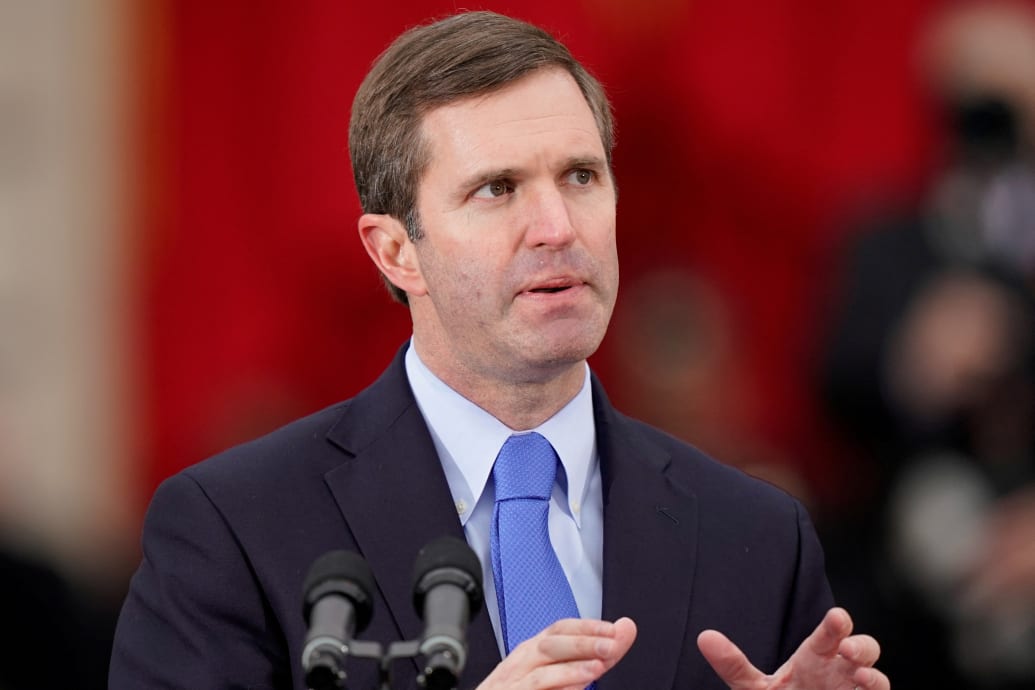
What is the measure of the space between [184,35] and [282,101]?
20.8 inches

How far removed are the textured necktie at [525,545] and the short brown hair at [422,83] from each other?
479 millimetres

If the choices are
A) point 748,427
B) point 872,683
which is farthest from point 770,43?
point 872,683

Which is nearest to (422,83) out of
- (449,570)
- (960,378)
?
(449,570)

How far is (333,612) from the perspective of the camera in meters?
2.90

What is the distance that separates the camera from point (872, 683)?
3514 mm

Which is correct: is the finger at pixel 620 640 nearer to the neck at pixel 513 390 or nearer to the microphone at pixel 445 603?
the microphone at pixel 445 603

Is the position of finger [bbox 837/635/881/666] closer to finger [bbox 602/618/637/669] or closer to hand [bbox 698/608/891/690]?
hand [bbox 698/608/891/690]

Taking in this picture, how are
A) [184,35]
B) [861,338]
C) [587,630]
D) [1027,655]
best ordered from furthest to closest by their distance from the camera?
[184,35] < [861,338] < [1027,655] < [587,630]

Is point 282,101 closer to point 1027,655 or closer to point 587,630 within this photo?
point 1027,655

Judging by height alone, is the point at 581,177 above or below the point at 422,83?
below

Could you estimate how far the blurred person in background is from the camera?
6.18m

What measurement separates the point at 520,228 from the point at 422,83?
0.36 m

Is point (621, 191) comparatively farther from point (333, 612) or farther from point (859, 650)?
point (333, 612)

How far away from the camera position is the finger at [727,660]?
347 cm
